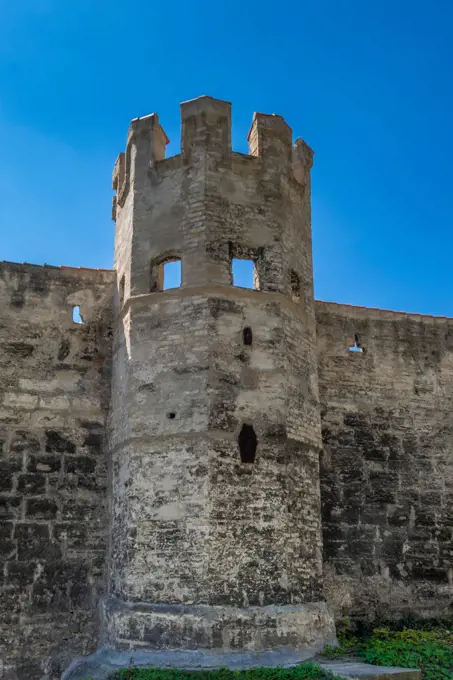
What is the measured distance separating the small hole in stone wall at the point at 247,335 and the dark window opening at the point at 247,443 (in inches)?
44.8

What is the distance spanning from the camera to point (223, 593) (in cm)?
794

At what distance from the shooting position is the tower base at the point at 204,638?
764cm

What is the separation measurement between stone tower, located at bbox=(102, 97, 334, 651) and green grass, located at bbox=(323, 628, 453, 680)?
539 mm

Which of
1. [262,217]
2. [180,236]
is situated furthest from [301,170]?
[180,236]

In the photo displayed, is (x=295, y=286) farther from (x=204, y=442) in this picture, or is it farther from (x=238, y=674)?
(x=238, y=674)

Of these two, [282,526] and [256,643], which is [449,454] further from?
[256,643]

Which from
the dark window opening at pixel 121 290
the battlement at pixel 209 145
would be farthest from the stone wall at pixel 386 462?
the dark window opening at pixel 121 290

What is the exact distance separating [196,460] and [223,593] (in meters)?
1.58

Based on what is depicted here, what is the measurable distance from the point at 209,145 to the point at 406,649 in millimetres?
7291

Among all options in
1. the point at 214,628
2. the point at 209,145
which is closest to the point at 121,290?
the point at 209,145

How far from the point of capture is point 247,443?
8641 mm

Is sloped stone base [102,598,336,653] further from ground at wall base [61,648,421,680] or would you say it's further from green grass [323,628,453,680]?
green grass [323,628,453,680]

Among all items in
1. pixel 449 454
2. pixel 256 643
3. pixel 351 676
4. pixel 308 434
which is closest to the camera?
pixel 351 676

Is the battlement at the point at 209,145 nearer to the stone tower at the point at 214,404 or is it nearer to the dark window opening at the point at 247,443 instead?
the stone tower at the point at 214,404
